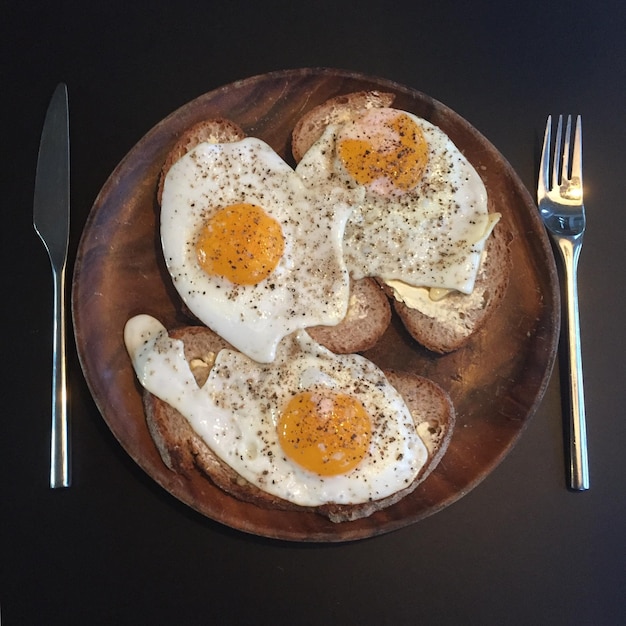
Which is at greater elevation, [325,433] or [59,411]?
[59,411]

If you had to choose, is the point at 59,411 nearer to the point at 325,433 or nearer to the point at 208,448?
the point at 208,448

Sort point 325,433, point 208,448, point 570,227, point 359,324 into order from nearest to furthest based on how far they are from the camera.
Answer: point 325,433, point 208,448, point 359,324, point 570,227

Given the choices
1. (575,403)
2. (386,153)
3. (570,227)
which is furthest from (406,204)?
(575,403)

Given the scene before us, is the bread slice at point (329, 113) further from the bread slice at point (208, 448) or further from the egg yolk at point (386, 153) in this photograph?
the bread slice at point (208, 448)

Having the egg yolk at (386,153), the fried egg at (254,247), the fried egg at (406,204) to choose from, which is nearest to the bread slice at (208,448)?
the fried egg at (254,247)

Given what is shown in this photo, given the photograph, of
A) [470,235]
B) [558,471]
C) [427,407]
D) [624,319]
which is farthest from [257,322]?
[624,319]

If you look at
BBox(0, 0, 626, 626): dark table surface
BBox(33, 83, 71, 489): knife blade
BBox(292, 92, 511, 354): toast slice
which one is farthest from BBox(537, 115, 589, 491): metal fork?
BBox(33, 83, 71, 489): knife blade
